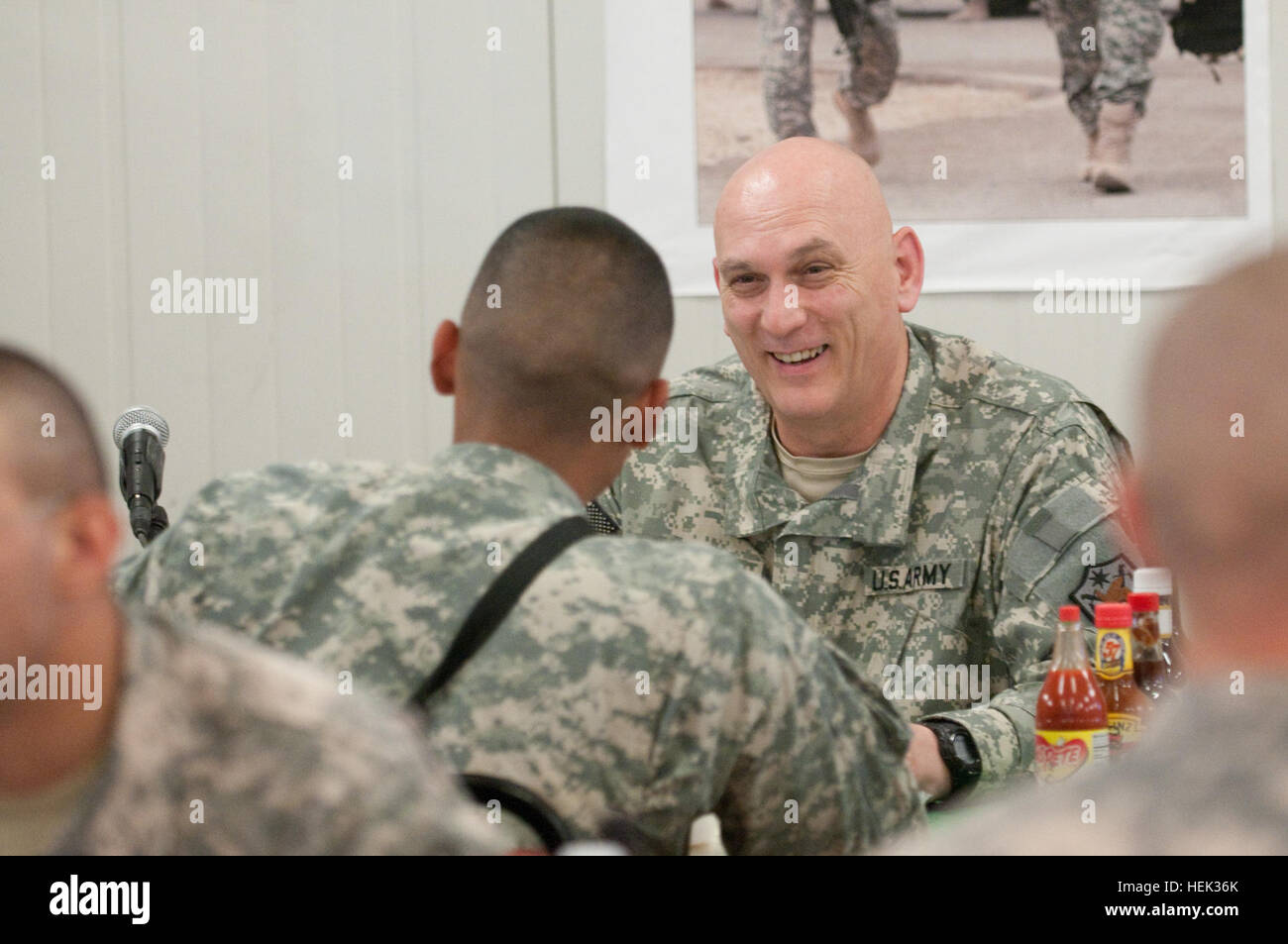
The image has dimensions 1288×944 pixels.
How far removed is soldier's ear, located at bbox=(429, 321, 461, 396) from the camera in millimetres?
1426

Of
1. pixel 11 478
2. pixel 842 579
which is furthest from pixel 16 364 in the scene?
pixel 842 579

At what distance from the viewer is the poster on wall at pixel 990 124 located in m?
2.92

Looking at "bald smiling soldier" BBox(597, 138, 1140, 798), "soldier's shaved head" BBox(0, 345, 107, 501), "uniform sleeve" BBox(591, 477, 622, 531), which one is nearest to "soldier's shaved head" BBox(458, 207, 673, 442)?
"soldier's shaved head" BBox(0, 345, 107, 501)

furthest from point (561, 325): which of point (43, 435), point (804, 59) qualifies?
point (804, 59)

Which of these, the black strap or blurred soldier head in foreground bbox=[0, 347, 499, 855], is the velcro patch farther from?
blurred soldier head in foreground bbox=[0, 347, 499, 855]

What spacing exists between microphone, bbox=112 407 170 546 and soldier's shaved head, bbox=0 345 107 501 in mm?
1073

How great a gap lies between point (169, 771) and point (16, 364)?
1.00ft

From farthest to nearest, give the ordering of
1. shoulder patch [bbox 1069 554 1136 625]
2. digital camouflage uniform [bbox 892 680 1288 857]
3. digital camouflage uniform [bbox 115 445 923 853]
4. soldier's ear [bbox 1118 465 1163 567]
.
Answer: shoulder patch [bbox 1069 554 1136 625] < digital camouflage uniform [bbox 115 445 923 853] < soldier's ear [bbox 1118 465 1163 567] < digital camouflage uniform [bbox 892 680 1288 857]

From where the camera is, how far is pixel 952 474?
2133mm

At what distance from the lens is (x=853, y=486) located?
2.15m

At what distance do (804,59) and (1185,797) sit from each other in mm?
2447

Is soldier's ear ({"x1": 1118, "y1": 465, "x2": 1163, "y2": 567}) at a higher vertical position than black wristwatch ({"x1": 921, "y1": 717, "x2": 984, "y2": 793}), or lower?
higher

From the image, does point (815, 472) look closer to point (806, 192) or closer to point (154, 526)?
point (806, 192)
